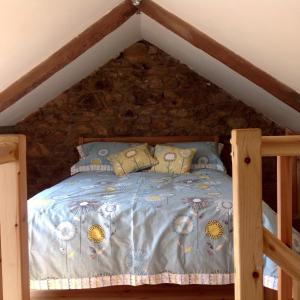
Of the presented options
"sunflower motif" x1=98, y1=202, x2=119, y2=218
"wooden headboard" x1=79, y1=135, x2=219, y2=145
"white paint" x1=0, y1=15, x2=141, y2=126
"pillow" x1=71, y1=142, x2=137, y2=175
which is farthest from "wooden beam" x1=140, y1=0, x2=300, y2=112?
"pillow" x1=71, y1=142, x2=137, y2=175

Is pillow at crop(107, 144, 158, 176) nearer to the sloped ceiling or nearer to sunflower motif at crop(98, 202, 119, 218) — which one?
the sloped ceiling

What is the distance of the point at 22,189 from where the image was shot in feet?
4.56

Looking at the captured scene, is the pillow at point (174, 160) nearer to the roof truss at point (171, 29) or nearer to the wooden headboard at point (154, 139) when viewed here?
the wooden headboard at point (154, 139)

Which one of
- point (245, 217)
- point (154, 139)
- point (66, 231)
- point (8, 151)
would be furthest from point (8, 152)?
point (154, 139)

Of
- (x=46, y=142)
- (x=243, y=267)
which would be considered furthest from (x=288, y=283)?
(x=46, y=142)

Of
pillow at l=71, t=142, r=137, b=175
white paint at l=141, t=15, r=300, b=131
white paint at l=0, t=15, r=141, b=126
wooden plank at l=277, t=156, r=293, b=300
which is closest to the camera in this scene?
wooden plank at l=277, t=156, r=293, b=300

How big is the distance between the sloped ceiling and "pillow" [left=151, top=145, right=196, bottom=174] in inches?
34.1

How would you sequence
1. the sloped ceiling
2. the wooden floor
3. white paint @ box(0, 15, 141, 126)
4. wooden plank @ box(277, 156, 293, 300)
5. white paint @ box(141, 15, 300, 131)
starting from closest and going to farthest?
wooden plank @ box(277, 156, 293, 300) → the sloped ceiling → the wooden floor → white paint @ box(141, 15, 300, 131) → white paint @ box(0, 15, 141, 126)

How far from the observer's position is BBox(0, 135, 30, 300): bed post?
1336mm

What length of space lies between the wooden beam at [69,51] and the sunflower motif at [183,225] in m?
1.57

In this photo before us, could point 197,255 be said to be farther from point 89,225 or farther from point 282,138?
point 282,138

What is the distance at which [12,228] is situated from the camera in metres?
1.34

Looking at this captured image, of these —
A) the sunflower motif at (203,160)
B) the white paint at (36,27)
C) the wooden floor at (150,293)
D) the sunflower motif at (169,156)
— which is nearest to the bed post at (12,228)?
the white paint at (36,27)

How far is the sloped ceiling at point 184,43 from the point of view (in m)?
1.99
